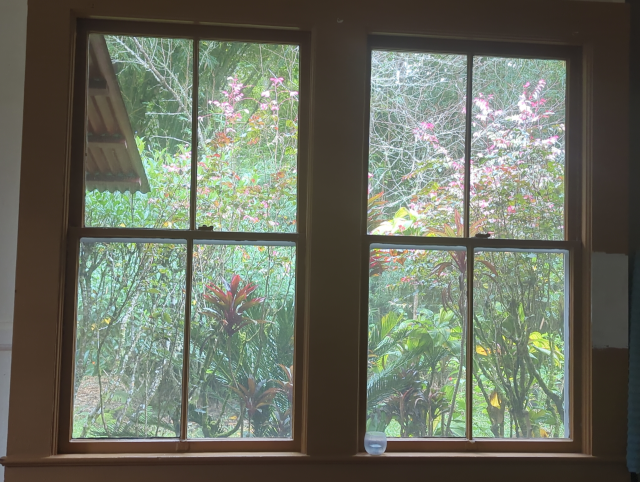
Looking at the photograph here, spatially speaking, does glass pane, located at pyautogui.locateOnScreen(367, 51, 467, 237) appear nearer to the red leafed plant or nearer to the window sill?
the red leafed plant

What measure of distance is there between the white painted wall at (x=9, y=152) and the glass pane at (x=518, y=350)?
1722mm

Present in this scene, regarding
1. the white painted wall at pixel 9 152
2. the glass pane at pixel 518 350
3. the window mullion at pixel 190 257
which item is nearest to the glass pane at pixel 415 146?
the glass pane at pixel 518 350

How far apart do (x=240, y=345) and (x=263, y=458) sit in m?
0.39

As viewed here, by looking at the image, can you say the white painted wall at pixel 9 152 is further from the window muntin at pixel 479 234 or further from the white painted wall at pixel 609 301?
the white painted wall at pixel 609 301

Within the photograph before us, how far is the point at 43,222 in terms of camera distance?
1.74 metres

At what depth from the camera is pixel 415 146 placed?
1.89 m

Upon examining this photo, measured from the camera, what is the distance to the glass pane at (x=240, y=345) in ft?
5.95

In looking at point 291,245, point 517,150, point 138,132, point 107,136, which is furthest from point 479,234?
point 107,136

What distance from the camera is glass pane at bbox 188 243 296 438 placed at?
5.95 feet

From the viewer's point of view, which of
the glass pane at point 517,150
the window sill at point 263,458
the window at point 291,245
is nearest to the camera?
the window sill at point 263,458

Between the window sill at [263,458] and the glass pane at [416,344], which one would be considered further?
the glass pane at [416,344]

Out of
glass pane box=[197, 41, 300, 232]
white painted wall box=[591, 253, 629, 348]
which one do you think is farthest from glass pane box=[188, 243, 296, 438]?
white painted wall box=[591, 253, 629, 348]

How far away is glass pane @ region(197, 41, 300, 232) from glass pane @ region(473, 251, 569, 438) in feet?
2.57

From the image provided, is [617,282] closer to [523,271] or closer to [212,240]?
[523,271]
